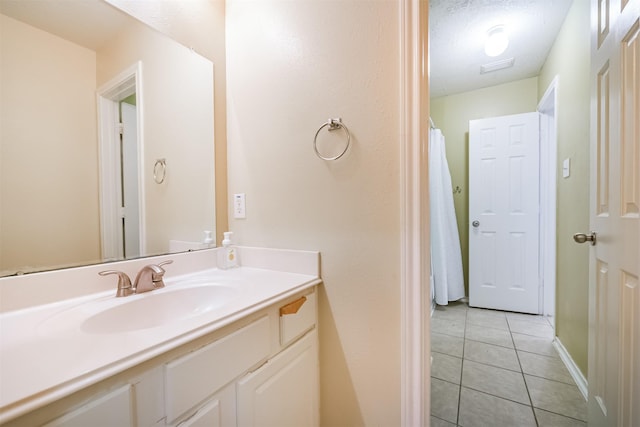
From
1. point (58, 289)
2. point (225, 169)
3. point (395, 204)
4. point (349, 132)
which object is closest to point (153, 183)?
point (225, 169)

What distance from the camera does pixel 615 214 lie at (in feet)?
2.93

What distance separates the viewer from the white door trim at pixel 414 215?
36.2 inches

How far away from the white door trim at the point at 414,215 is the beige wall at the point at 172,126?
921 millimetres

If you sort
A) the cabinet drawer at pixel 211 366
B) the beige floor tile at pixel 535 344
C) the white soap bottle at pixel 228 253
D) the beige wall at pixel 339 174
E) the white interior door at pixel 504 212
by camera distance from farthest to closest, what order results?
the white interior door at pixel 504 212
the beige floor tile at pixel 535 344
the white soap bottle at pixel 228 253
the beige wall at pixel 339 174
the cabinet drawer at pixel 211 366

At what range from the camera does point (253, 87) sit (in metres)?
1.28

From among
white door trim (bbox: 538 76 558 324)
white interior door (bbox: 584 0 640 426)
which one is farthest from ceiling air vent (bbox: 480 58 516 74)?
white interior door (bbox: 584 0 640 426)

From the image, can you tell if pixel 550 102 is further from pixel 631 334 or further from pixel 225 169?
pixel 225 169

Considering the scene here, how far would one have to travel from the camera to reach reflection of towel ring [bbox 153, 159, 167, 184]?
3.62ft

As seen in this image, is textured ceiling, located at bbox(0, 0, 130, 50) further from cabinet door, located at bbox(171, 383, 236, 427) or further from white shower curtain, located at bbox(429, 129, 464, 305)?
white shower curtain, located at bbox(429, 129, 464, 305)

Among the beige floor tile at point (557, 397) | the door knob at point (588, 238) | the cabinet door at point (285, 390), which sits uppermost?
the door knob at point (588, 238)

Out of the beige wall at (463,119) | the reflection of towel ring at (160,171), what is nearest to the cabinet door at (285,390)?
the reflection of towel ring at (160,171)

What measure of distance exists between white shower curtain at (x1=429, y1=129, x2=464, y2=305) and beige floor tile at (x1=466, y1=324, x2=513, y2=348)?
1.42 ft

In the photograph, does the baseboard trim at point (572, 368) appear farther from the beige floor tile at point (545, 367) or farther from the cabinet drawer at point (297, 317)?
the cabinet drawer at point (297, 317)

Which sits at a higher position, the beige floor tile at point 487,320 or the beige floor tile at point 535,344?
the beige floor tile at point 535,344
